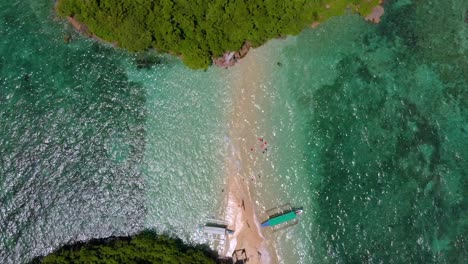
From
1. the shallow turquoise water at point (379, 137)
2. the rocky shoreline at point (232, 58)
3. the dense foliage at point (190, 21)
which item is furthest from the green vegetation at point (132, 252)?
the rocky shoreline at point (232, 58)

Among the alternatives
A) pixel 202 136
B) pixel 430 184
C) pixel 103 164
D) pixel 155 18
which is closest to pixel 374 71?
pixel 430 184

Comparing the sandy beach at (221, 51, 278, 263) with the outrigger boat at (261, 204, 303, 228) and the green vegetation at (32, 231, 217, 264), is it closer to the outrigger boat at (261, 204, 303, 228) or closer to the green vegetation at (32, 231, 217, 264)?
the outrigger boat at (261, 204, 303, 228)

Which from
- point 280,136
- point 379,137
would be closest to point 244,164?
point 280,136

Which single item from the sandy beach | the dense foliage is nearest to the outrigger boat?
the sandy beach

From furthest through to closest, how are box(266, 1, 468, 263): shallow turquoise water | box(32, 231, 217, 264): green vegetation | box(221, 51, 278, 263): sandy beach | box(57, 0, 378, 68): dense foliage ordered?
A: 1. box(266, 1, 468, 263): shallow turquoise water
2. box(221, 51, 278, 263): sandy beach
3. box(57, 0, 378, 68): dense foliage
4. box(32, 231, 217, 264): green vegetation

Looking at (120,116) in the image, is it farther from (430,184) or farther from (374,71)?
(430,184)

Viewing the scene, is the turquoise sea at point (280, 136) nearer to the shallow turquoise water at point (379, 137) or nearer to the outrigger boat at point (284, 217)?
the shallow turquoise water at point (379, 137)
